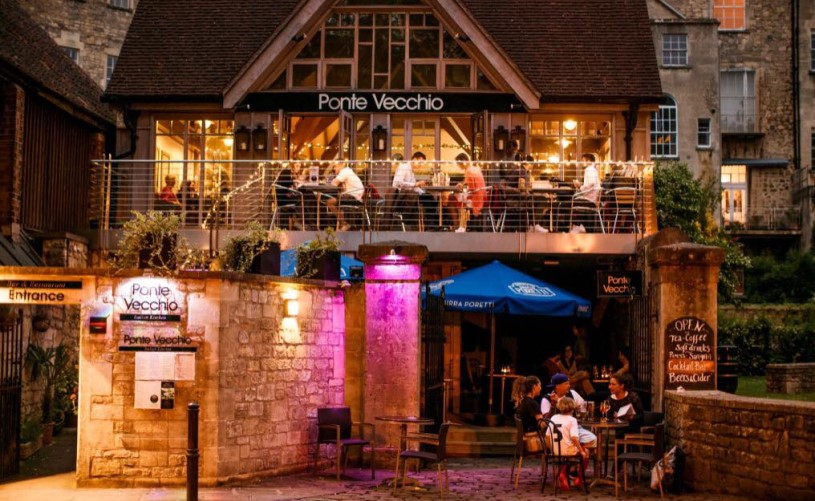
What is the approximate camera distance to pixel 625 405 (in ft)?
47.0

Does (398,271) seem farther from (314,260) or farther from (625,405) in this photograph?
(625,405)

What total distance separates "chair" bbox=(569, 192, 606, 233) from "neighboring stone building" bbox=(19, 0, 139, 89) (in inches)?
889

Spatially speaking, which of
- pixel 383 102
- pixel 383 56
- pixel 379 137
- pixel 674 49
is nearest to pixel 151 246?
pixel 379 137

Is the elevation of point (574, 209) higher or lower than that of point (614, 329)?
higher

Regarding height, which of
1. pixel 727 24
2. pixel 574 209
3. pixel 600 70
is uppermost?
pixel 727 24

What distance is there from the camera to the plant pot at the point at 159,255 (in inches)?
530

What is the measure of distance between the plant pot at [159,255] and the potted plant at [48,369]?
4.41m

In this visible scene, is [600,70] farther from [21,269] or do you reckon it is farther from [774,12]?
[774,12]

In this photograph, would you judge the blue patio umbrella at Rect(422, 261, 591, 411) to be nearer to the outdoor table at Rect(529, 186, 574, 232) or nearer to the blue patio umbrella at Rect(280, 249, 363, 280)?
the blue patio umbrella at Rect(280, 249, 363, 280)

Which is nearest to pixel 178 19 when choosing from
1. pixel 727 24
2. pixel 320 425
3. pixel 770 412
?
pixel 320 425

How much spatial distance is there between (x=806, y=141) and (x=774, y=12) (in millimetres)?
5224

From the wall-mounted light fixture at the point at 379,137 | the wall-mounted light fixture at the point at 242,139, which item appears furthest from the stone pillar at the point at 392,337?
the wall-mounted light fixture at the point at 242,139

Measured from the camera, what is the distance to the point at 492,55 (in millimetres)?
22266

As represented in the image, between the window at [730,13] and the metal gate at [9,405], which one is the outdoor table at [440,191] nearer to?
the metal gate at [9,405]
